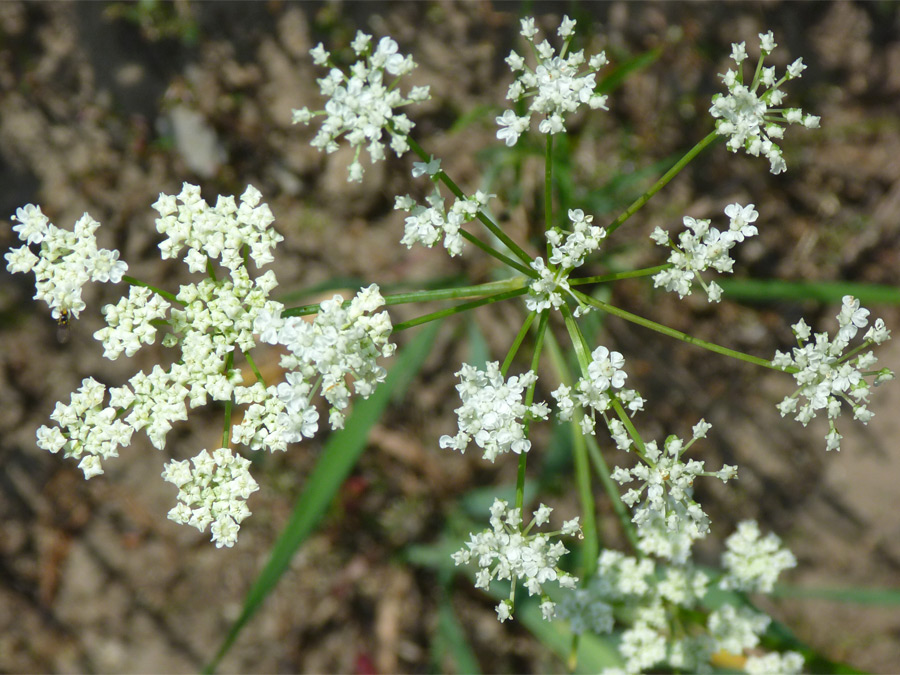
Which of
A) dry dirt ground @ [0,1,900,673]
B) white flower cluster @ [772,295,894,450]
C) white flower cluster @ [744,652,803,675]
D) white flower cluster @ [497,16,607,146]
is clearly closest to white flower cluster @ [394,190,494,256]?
white flower cluster @ [497,16,607,146]

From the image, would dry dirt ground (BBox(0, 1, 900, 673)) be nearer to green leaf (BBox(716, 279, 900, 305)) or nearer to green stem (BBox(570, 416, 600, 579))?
green leaf (BBox(716, 279, 900, 305))

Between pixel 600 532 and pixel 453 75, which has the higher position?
pixel 453 75

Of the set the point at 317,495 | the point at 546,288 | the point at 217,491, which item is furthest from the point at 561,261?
the point at 317,495

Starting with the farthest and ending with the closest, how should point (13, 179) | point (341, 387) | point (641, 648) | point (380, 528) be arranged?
point (380, 528) < point (13, 179) < point (641, 648) < point (341, 387)

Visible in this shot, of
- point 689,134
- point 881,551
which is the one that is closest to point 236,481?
point 689,134

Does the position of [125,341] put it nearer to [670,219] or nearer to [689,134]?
[670,219]

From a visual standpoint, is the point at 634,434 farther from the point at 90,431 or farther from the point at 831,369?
the point at 90,431

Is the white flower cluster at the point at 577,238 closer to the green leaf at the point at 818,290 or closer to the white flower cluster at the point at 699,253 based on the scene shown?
the white flower cluster at the point at 699,253
